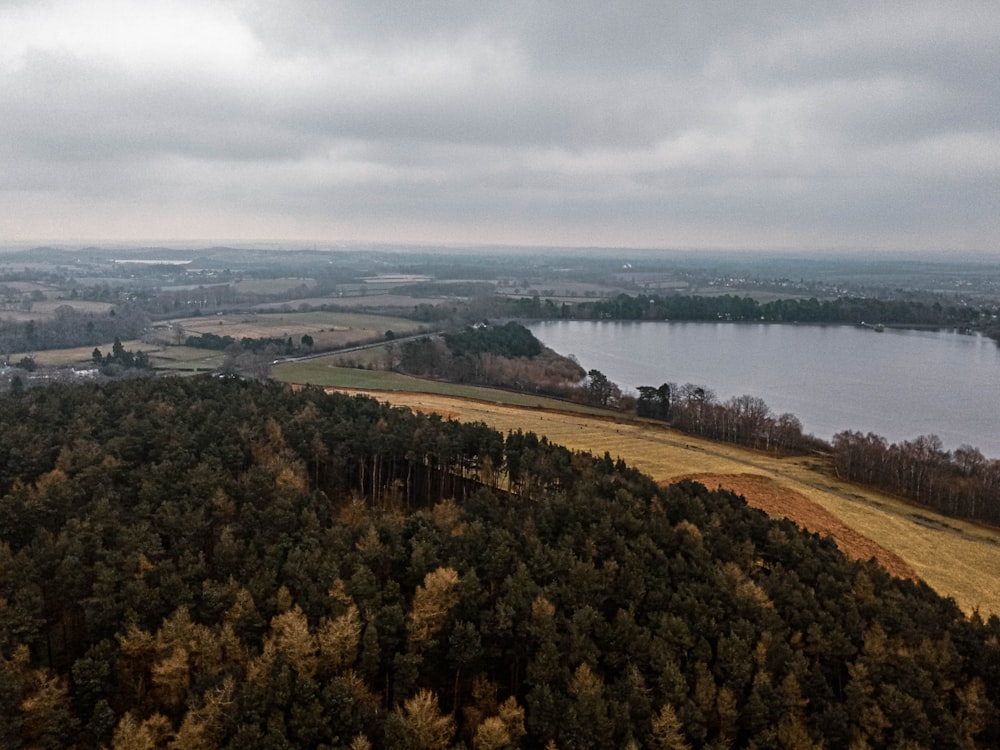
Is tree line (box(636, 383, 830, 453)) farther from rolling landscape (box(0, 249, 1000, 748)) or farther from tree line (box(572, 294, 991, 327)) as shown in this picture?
tree line (box(572, 294, 991, 327))

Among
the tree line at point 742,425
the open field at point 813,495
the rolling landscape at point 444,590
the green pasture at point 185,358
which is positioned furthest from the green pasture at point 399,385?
the rolling landscape at point 444,590

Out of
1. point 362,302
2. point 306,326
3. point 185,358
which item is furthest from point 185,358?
point 362,302

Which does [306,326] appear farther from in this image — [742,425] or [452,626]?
[452,626]

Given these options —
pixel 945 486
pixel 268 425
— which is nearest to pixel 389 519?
pixel 268 425

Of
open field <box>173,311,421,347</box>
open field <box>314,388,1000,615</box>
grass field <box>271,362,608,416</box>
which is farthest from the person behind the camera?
open field <box>173,311,421,347</box>

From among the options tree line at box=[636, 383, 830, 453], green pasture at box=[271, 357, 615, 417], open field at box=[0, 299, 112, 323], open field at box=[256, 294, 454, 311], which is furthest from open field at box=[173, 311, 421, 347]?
tree line at box=[636, 383, 830, 453]

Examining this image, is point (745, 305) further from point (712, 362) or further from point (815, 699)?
point (815, 699)
